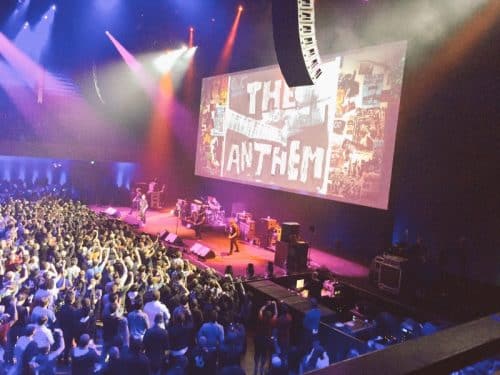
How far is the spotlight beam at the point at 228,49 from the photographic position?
17.2 metres

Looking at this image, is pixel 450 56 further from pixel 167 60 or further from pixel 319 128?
pixel 167 60

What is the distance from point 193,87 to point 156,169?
5.16 meters

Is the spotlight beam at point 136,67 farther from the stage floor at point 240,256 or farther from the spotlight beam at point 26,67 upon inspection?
the stage floor at point 240,256

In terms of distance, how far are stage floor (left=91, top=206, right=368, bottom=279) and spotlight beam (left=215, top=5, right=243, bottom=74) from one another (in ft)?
22.9

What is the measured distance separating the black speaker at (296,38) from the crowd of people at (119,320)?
3066mm

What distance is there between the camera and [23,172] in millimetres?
22156

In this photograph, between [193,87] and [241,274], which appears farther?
[193,87]

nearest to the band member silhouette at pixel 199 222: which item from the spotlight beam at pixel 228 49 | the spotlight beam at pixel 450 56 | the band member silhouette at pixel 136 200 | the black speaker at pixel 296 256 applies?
the black speaker at pixel 296 256

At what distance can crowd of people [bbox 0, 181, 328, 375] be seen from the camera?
423 cm

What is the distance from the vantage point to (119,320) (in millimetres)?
4918

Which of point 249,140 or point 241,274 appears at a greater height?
point 249,140

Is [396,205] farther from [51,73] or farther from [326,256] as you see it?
[51,73]

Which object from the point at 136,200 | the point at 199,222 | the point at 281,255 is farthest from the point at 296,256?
the point at 136,200

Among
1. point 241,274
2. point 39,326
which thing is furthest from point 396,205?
point 39,326
